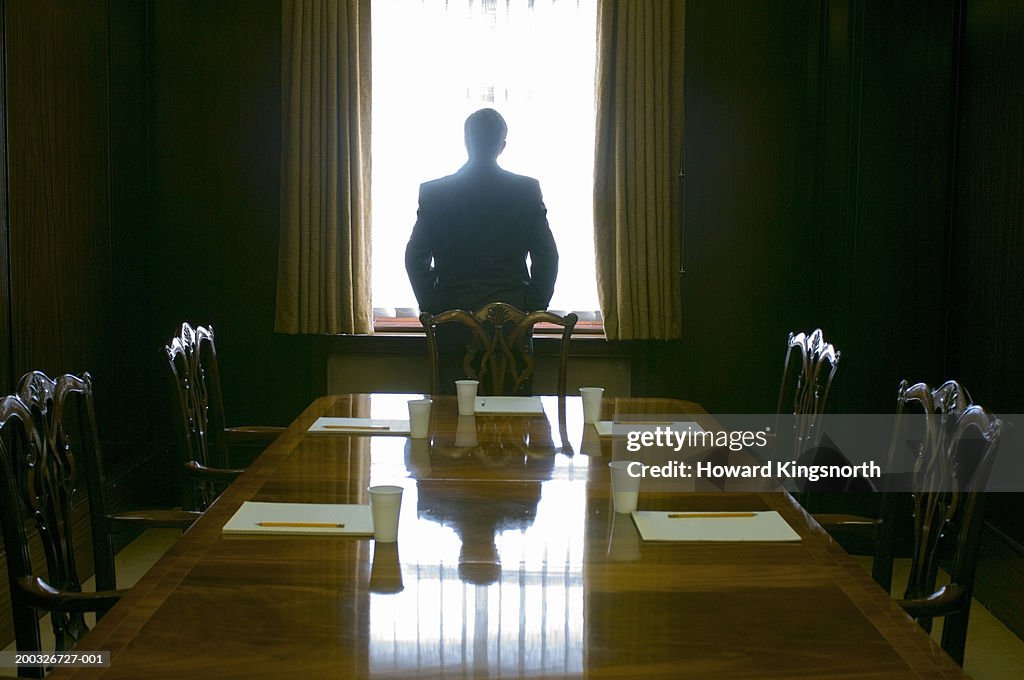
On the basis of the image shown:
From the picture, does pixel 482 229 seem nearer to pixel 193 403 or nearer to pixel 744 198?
pixel 744 198

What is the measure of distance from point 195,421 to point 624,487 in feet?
4.76

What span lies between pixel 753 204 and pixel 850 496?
4.30 ft

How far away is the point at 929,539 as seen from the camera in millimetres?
1726

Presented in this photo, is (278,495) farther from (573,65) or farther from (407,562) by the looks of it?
(573,65)

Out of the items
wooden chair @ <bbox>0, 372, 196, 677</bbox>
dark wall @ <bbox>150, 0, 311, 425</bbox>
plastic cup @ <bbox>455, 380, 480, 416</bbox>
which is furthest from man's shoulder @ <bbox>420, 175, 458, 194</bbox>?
wooden chair @ <bbox>0, 372, 196, 677</bbox>

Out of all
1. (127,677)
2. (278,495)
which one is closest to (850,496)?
(278,495)

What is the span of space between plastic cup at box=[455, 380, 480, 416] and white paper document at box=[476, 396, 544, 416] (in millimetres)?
82

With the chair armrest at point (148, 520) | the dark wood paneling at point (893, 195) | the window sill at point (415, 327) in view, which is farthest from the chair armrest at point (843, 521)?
the window sill at point (415, 327)

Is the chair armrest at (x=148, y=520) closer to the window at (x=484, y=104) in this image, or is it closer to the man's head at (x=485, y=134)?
the man's head at (x=485, y=134)

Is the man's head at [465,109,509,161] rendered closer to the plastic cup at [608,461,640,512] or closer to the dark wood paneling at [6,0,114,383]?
the dark wood paneling at [6,0,114,383]

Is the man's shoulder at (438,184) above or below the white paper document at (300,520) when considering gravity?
above

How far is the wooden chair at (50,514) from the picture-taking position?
1.51 metres

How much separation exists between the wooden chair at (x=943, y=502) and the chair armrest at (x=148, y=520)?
1.22 meters

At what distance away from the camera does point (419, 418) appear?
2279mm
